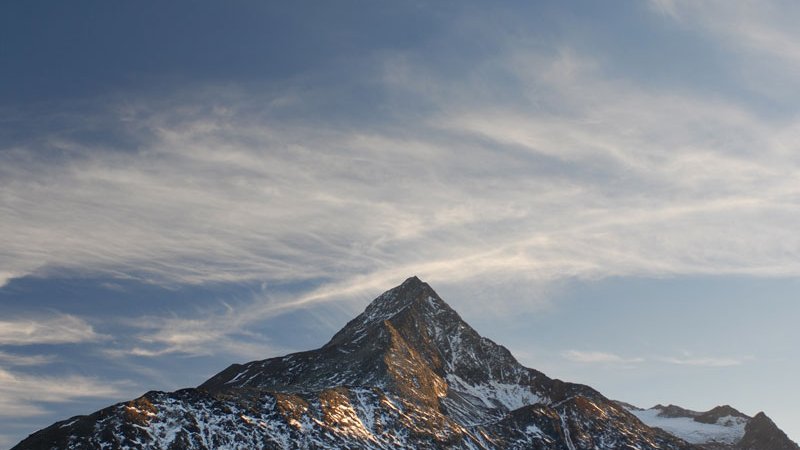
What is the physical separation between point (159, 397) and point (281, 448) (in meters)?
31.7

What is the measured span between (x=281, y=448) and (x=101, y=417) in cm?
4245

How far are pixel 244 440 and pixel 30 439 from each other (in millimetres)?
46598

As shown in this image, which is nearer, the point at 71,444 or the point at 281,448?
the point at 71,444

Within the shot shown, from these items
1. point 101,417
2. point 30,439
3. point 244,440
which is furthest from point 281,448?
point 30,439

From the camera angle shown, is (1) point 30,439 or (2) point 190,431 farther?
(2) point 190,431

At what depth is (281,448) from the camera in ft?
652

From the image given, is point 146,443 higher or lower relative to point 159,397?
lower

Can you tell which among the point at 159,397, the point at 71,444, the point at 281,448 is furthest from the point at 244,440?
the point at 71,444

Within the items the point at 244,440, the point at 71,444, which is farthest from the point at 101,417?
the point at 244,440

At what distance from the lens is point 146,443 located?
17888 cm

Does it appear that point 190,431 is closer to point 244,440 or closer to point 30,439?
point 244,440

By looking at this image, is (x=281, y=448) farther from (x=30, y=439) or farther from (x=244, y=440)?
(x=30, y=439)

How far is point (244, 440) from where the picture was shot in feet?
641

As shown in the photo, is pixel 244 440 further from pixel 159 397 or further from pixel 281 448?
pixel 159 397
